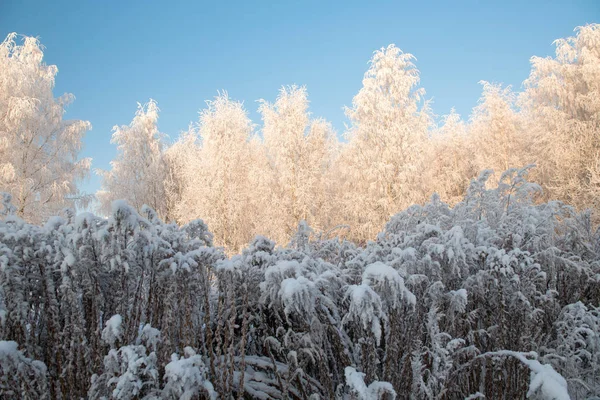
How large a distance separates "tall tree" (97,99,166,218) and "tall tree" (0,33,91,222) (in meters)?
3.08

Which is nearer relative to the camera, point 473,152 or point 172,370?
point 172,370

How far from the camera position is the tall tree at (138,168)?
17.7 metres

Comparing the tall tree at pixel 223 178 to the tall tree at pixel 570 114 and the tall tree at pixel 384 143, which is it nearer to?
the tall tree at pixel 384 143

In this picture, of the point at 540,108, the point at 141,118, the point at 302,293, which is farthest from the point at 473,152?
the point at 302,293

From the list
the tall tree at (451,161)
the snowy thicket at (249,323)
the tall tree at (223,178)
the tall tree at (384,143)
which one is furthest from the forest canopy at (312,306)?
the tall tree at (451,161)

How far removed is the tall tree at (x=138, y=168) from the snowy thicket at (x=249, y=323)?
16.7 m

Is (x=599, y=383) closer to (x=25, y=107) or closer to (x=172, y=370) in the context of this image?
(x=172, y=370)

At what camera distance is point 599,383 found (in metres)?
2.28

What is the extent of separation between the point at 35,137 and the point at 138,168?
202 inches

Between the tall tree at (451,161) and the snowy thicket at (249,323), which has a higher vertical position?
the tall tree at (451,161)

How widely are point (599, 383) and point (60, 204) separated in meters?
15.0

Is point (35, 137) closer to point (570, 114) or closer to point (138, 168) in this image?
point (138, 168)

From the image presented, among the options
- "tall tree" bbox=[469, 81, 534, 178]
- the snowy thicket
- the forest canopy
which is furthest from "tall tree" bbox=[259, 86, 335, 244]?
the snowy thicket

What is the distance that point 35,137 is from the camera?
43.8 feet
